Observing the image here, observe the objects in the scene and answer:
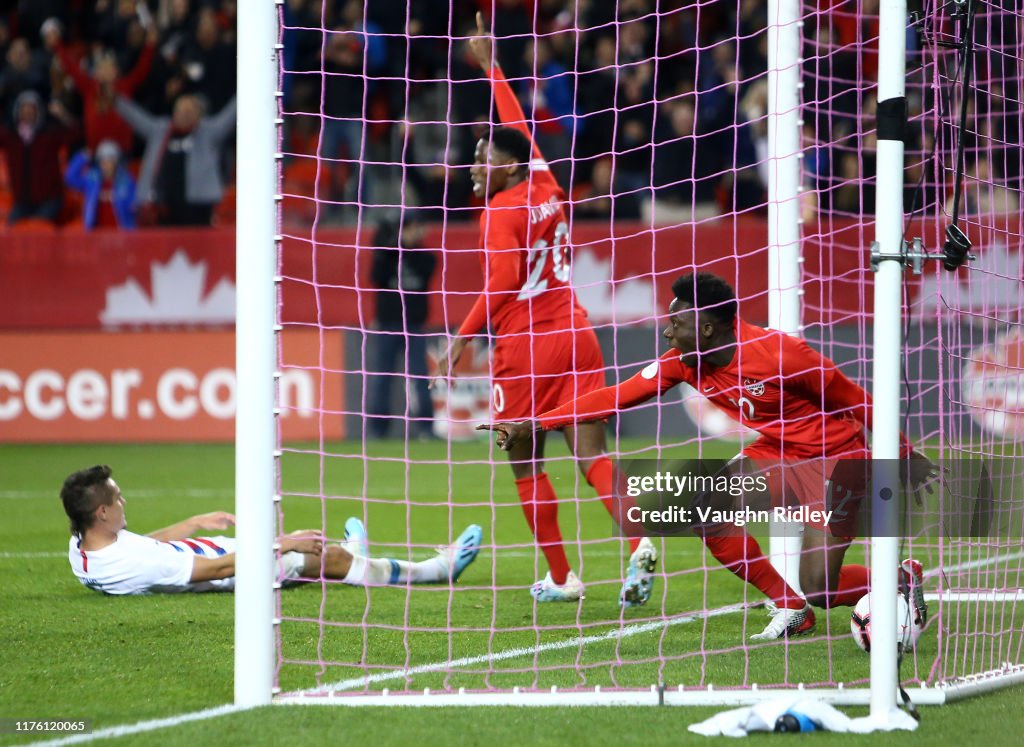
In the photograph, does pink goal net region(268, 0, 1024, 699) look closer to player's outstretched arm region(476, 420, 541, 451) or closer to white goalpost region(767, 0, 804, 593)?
white goalpost region(767, 0, 804, 593)

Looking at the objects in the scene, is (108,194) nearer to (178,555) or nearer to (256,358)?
(178,555)

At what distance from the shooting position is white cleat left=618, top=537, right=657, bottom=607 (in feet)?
19.8

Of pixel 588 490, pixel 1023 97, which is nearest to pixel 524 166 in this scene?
pixel 1023 97

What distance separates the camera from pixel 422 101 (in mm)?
15695

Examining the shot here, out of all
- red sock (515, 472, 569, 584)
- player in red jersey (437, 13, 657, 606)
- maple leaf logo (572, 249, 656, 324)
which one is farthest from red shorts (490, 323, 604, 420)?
maple leaf logo (572, 249, 656, 324)

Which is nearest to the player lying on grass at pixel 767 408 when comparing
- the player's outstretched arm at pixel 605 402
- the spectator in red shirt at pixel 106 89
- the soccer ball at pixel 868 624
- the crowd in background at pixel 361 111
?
the player's outstretched arm at pixel 605 402

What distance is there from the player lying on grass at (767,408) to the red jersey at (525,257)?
0.95 metres

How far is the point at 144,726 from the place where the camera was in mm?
4066

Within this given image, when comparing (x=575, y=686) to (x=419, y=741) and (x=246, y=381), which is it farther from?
(x=246, y=381)

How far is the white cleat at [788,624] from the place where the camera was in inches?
214

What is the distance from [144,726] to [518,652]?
60.2 inches

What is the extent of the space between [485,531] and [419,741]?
4.72 meters

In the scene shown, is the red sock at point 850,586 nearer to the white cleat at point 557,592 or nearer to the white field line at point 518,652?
the white field line at point 518,652

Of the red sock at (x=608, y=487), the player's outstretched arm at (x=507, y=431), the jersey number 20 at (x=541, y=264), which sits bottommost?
the red sock at (x=608, y=487)
